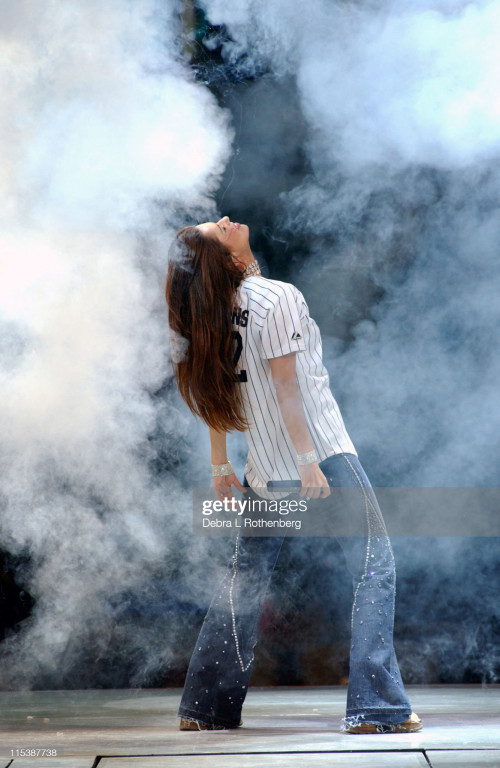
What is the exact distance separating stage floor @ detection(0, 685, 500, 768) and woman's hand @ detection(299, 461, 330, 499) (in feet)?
1.58

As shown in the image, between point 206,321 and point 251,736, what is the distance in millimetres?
854

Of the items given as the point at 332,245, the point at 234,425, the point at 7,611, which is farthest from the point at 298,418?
the point at 7,611

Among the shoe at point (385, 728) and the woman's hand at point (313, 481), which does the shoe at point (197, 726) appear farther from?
the woman's hand at point (313, 481)

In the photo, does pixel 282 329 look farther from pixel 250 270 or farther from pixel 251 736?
pixel 251 736

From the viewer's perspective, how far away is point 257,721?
215 centimetres

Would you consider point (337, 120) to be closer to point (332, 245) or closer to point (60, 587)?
point (332, 245)

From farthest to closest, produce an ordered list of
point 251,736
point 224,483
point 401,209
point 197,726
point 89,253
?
point 401,209 → point 89,253 → point 224,483 → point 197,726 → point 251,736

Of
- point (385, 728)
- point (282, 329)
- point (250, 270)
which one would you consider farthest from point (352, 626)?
point (250, 270)

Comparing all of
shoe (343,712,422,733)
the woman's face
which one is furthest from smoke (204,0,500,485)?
shoe (343,712,422,733)

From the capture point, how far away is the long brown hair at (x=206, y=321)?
6.75 ft

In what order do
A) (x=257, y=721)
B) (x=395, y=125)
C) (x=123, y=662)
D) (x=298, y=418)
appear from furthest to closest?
1. (x=123, y=662)
2. (x=395, y=125)
3. (x=257, y=721)
4. (x=298, y=418)

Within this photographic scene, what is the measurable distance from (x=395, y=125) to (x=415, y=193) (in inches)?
9.6

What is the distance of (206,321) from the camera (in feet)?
6.75

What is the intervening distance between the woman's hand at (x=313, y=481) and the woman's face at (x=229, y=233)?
1.66ft
